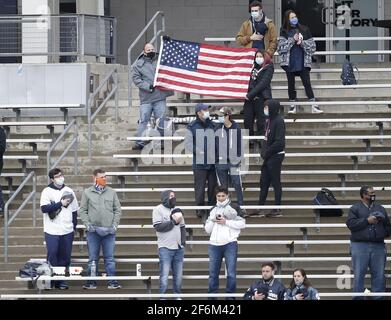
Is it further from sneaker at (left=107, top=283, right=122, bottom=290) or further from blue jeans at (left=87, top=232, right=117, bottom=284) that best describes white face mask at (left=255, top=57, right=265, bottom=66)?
sneaker at (left=107, top=283, right=122, bottom=290)

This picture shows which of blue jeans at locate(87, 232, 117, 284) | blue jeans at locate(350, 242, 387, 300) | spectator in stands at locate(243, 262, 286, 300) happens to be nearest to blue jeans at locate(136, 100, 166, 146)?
blue jeans at locate(87, 232, 117, 284)

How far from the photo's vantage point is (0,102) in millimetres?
30422

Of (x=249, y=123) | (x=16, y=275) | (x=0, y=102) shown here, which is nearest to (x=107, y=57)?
(x=0, y=102)

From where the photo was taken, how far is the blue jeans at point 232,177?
26641mm

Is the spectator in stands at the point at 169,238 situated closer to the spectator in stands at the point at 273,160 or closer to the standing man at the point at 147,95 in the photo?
the spectator in stands at the point at 273,160

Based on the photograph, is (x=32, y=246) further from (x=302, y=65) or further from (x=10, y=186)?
(x=302, y=65)

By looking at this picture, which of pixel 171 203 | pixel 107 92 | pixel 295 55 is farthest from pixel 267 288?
pixel 107 92

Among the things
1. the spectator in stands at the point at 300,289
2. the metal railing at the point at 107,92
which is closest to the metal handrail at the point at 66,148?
the metal railing at the point at 107,92

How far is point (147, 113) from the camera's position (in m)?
28.5

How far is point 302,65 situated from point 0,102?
5.05 meters

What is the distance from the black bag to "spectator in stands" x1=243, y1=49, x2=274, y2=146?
1805 millimetres

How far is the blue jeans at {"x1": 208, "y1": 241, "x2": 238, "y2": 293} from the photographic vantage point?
2503cm

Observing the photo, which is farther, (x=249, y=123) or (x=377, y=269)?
(x=249, y=123)

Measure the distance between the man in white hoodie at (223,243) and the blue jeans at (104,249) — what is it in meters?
1.46
